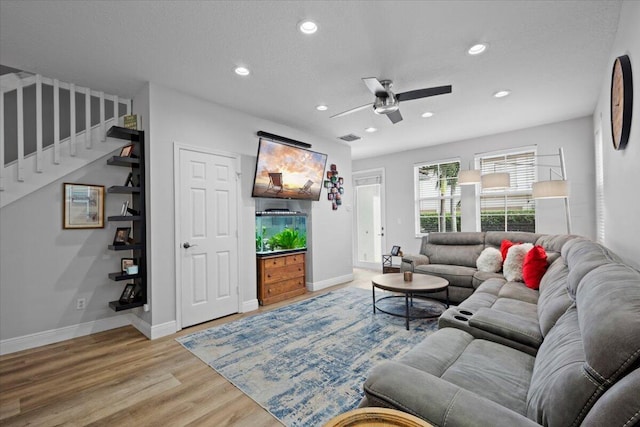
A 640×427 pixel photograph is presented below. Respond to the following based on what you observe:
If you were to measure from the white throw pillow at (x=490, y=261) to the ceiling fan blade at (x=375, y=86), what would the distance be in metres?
2.63

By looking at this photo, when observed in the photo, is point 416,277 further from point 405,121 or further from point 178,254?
Result: point 178,254

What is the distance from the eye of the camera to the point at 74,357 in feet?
8.95

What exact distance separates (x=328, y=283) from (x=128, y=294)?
3.02 meters

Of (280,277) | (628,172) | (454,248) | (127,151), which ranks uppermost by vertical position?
(127,151)

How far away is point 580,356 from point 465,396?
429mm

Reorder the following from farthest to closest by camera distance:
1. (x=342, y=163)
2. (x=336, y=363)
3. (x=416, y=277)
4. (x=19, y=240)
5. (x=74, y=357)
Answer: (x=342, y=163)
(x=416, y=277)
(x=19, y=240)
(x=74, y=357)
(x=336, y=363)

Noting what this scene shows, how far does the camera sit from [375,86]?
8.73 feet

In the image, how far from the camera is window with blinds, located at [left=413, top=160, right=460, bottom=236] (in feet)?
19.2

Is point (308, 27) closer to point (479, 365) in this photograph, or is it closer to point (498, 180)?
point (479, 365)

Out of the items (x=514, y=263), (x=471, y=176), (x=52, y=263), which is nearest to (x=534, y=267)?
(x=514, y=263)

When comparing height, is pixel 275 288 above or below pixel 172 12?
below

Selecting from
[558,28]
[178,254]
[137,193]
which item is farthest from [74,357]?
[558,28]

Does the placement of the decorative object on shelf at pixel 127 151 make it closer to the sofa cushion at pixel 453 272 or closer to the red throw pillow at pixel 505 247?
the sofa cushion at pixel 453 272

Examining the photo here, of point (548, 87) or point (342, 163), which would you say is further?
point (342, 163)
